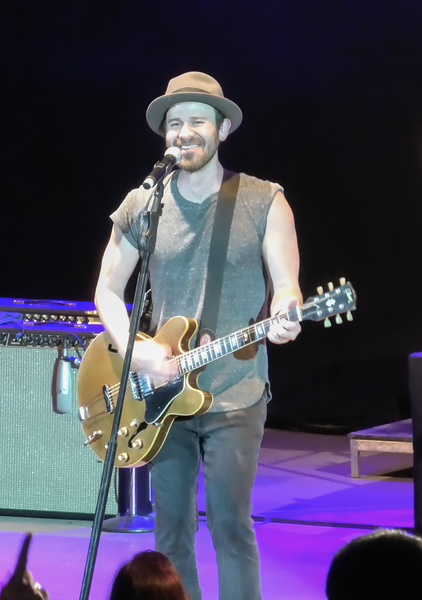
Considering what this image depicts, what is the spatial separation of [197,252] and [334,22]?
188 inches

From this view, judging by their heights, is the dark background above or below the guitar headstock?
above

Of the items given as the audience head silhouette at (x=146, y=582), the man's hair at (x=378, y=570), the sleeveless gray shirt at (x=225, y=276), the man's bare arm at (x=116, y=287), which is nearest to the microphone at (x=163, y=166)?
the sleeveless gray shirt at (x=225, y=276)

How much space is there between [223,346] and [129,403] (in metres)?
0.57

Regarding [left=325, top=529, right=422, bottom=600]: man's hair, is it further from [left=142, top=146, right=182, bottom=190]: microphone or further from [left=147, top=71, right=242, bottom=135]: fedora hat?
[left=147, top=71, right=242, bottom=135]: fedora hat

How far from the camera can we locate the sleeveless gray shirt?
3441mm

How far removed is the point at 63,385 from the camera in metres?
5.52

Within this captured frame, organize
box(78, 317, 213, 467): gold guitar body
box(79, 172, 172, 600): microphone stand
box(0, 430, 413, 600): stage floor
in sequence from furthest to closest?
box(0, 430, 413, 600): stage floor, box(78, 317, 213, 467): gold guitar body, box(79, 172, 172, 600): microphone stand

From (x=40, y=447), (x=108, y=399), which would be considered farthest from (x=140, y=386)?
(x=40, y=447)

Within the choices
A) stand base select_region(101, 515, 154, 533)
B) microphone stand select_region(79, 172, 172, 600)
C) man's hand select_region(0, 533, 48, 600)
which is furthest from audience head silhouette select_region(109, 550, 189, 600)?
stand base select_region(101, 515, 154, 533)

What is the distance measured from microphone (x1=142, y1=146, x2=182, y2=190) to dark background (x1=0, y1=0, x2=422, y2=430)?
15.4ft

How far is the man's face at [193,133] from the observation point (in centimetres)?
348

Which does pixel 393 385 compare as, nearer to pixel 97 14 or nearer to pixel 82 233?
pixel 82 233

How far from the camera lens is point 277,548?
5.10m

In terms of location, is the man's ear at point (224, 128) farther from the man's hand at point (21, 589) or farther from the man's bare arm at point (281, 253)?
the man's hand at point (21, 589)
